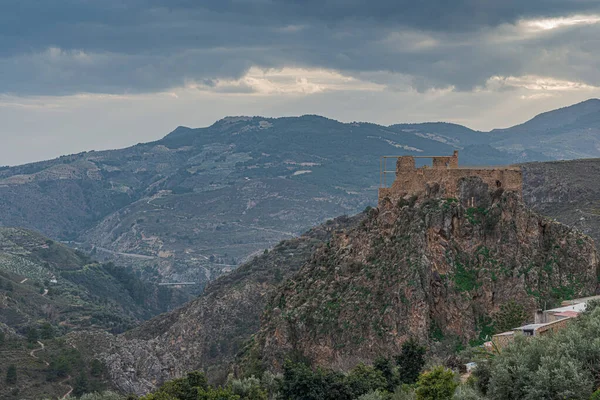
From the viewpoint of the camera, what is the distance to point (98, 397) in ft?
213

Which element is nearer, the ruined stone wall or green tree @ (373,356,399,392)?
green tree @ (373,356,399,392)

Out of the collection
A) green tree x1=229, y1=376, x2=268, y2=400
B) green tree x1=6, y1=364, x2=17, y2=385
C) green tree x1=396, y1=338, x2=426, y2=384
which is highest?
green tree x1=396, y1=338, x2=426, y2=384

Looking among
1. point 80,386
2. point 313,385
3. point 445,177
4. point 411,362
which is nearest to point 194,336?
point 80,386

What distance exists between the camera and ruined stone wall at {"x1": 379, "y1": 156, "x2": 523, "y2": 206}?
53.7 metres

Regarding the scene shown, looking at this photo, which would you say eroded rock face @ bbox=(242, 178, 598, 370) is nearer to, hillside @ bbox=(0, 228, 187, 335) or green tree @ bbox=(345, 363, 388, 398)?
green tree @ bbox=(345, 363, 388, 398)

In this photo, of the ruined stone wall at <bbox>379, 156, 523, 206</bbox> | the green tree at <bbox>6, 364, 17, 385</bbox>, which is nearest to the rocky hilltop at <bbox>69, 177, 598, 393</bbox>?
the ruined stone wall at <bbox>379, 156, 523, 206</bbox>

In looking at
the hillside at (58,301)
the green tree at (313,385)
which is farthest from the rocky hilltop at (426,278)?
the hillside at (58,301)

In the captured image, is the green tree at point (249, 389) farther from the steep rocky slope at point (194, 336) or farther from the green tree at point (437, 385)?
the steep rocky slope at point (194, 336)

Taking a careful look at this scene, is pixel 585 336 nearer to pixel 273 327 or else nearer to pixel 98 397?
pixel 273 327

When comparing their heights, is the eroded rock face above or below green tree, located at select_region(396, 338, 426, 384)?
above

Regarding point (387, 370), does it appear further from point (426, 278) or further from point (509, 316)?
point (509, 316)

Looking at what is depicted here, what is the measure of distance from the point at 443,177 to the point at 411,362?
1136 centimetres

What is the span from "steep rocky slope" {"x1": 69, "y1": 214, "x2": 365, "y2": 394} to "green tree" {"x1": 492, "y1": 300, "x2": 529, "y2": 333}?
130 feet

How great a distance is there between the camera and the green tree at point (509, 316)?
161ft
